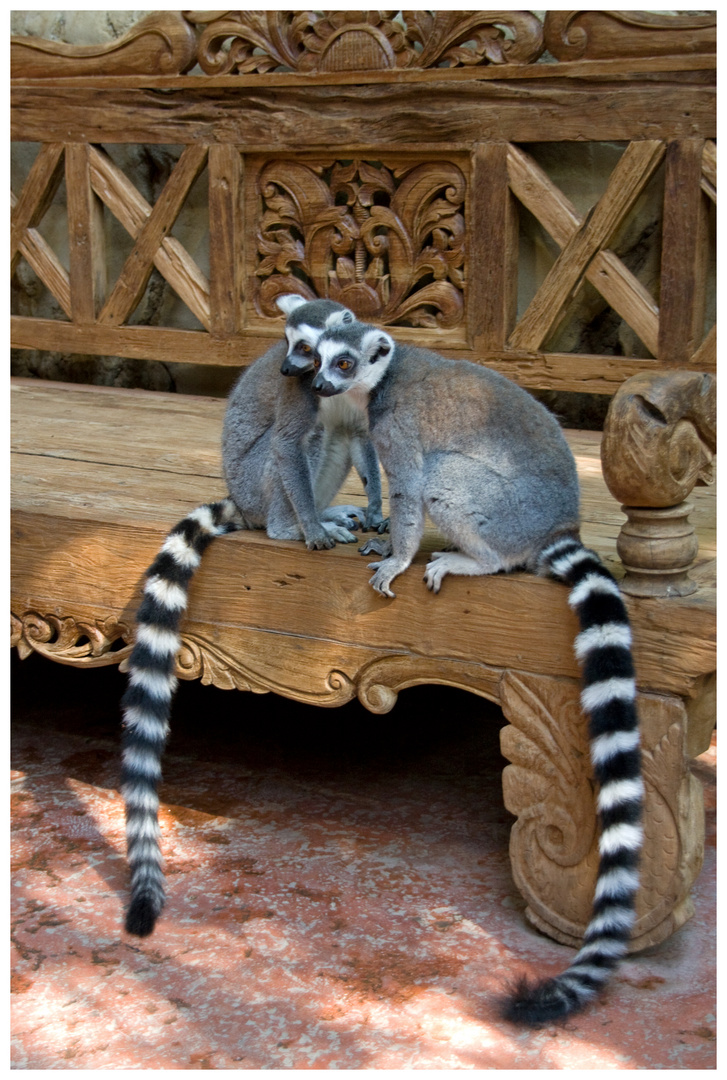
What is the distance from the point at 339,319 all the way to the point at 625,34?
6.54 ft

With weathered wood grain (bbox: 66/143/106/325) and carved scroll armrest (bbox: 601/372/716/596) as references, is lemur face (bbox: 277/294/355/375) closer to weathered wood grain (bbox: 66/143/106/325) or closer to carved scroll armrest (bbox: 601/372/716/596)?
carved scroll armrest (bbox: 601/372/716/596)

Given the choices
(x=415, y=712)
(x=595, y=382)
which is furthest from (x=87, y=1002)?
(x=595, y=382)

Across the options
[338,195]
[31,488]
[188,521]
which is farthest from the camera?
[338,195]

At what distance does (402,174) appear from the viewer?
14.9ft

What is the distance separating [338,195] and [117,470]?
1.78 m

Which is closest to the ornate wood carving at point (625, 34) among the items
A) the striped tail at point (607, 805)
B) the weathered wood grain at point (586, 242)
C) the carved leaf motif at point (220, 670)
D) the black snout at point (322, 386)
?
the weathered wood grain at point (586, 242)

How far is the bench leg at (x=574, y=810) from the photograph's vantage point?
2.67 metres

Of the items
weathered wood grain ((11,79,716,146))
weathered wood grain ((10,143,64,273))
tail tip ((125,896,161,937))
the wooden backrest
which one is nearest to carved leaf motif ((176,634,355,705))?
tail tip ((125,896,161,937))

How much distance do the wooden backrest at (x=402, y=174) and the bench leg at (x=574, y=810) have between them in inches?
74.8

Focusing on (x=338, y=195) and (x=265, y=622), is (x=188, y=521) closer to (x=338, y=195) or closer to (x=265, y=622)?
(x=265, y=622)

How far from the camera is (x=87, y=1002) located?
260 centimetres

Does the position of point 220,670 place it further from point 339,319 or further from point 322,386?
point 339,319

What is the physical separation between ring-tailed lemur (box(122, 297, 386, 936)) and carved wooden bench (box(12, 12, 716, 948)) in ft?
0.44

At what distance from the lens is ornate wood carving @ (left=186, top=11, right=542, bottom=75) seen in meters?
4.23
